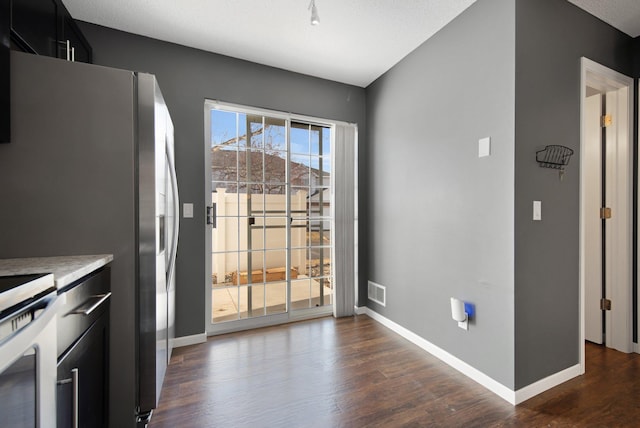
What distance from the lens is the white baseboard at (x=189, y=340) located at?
250 cm

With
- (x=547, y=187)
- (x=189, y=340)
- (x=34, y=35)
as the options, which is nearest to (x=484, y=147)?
(x=547, y=187)

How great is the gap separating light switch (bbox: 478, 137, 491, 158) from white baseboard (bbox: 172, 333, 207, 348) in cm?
276

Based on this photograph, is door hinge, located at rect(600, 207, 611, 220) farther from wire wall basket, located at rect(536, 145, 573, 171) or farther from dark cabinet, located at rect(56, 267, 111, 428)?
dark cabinet, located at rect(56, 267, 111, 428)

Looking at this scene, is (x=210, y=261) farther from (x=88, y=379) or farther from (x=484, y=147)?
(x=484, y=147)

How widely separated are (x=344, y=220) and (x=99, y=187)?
92.4 inches

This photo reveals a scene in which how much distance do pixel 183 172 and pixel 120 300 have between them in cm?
147

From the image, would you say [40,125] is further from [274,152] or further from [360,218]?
[360,218]

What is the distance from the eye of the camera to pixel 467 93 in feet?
6.89

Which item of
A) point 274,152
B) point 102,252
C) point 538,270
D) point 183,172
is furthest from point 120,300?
point 538,270

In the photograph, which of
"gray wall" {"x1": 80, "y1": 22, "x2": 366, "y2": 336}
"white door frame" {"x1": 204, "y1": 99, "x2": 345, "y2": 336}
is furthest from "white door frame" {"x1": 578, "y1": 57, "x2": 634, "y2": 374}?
"gray wall" {"x1": 80, "y1": 22, "x2": 366, "y2": 336}

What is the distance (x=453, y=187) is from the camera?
2.22m

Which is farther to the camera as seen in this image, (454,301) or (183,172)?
(183,172)

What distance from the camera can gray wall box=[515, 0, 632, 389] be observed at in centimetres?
179

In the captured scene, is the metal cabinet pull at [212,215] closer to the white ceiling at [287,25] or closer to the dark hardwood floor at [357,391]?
the dark hardwood floor at [357,391]
